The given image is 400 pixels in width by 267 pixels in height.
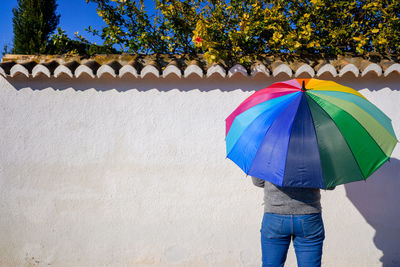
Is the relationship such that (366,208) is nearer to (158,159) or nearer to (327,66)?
(327,66)

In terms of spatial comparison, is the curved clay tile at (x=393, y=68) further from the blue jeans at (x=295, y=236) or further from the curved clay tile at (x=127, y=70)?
the curved clay tile at (x=127, y=70)

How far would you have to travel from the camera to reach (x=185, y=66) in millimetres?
3596

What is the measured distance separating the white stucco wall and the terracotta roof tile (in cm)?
23

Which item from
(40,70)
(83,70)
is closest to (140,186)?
(83,70)

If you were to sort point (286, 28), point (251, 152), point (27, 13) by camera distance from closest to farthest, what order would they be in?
point (251, 152) < point (286, 28) < point (27, 13)

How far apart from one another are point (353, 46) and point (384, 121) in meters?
2.56

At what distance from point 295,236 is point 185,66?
2340mm

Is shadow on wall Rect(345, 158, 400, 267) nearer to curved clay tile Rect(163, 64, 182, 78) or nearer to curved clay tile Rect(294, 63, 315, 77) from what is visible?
curved clay tile Rect(294, 63, 315, 77)

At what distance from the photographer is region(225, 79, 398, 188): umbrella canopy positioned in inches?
74.0

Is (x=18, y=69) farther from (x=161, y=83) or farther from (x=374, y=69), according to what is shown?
(x=374, y=69)

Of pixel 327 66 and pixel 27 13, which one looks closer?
pixel 327 66

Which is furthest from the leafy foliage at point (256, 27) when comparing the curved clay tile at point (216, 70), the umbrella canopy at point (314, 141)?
the umbrella canopy at point (314, 141)

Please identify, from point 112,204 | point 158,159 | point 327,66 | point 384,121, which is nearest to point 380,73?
point 327,66

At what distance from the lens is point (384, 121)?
6.95 feet
